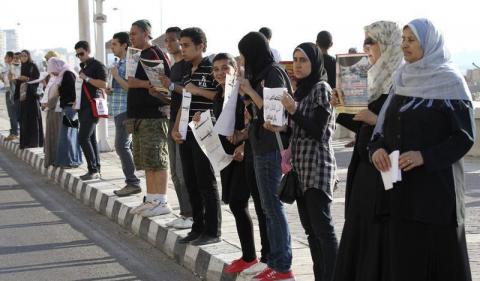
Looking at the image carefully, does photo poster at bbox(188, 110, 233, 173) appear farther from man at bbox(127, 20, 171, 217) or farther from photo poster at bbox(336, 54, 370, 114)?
photo poster at bbox(336, 54, 370, 114)

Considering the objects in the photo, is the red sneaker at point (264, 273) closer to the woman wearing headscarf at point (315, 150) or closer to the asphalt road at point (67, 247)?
the woman wearing headscarf at point (315, 150)

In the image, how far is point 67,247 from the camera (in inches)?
310

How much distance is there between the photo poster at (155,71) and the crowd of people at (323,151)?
0.12 metres

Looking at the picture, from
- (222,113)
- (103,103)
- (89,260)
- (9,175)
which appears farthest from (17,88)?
(222,113)

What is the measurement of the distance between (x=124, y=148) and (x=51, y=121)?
131 inches

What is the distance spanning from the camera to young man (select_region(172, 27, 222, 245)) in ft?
22.5

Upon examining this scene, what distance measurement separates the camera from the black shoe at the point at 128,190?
31.9 ft

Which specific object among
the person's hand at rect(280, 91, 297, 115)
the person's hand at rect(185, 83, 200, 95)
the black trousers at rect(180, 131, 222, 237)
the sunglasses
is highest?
the sunglasses

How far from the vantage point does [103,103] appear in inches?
436

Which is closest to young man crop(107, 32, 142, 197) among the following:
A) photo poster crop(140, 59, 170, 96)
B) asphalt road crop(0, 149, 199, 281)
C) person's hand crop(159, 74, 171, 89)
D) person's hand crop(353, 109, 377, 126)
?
asphalt road crop(0, 149, 199, 281)

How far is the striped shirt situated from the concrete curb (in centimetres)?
111

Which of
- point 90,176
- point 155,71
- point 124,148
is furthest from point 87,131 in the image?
point 155,71

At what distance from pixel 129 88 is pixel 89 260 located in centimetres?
183

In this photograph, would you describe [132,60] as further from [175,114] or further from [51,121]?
[51,121]
